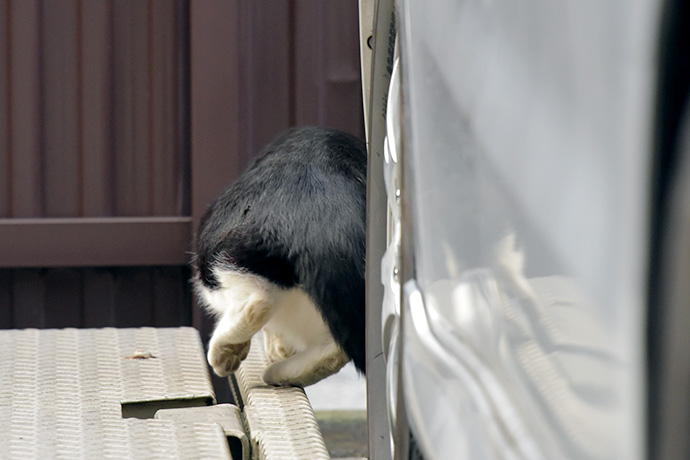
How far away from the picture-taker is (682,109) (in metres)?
0.46

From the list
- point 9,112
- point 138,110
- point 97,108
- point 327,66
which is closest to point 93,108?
point 97,108

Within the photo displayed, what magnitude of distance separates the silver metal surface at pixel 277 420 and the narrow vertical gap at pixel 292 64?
3.92 feet

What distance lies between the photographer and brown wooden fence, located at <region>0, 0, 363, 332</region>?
3.17m

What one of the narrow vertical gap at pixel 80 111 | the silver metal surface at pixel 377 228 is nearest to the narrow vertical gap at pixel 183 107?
the narrow vertical gap at pixel 80 111

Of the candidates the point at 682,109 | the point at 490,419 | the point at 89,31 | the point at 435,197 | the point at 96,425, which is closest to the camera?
the point at 682,109

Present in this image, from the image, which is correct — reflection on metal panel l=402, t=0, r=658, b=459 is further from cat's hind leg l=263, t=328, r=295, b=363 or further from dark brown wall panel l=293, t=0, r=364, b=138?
dark brown wall panel l=293, t=0, r=364, b=138

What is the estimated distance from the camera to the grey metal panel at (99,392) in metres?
1.62

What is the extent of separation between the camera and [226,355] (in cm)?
221

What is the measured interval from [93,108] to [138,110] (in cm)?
16

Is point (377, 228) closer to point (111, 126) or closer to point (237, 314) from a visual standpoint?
point (237, 314)

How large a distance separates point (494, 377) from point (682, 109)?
0.32m

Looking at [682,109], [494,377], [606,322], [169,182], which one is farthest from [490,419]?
[169,182]

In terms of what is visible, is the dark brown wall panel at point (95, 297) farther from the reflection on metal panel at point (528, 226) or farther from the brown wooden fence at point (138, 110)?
the reflection on metal panel at point (528, 226)

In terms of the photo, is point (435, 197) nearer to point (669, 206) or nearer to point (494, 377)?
point (494, 377)
